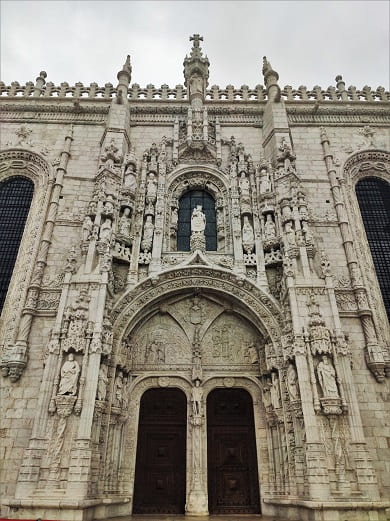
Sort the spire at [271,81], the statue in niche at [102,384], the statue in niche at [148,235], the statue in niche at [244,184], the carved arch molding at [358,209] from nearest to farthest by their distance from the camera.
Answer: the statue in niche at [102,384]
the carved arch molding at [358,209]
the statue in niche at [148,235]
the statue in niche at [244,184]
the spire at [271,81]

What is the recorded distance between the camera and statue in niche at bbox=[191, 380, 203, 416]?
35.4 feet

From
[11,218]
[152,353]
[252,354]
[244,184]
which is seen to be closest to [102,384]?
[152,353]

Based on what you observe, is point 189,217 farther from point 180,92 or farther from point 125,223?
point 180,92

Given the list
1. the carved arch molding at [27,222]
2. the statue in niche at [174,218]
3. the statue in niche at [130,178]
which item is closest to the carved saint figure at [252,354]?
the statue in niche at [174,218]

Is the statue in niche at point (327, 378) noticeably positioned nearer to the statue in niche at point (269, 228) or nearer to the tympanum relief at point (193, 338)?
the tympanum relief at point (193, 338)

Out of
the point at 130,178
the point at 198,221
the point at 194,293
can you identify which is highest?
the point at 130,178

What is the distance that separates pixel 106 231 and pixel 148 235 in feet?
4.61

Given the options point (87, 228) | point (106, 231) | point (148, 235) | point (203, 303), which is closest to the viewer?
point (106, 231)

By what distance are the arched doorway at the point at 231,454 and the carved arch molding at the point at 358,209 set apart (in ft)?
15.6

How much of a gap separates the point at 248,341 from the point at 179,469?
4.05m

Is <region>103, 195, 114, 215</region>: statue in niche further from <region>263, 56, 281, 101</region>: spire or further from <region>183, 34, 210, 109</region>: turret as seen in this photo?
<region>263, 56, 281, 101</region>: spire

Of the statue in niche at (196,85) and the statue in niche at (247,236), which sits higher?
the statue in niche at (196,85)

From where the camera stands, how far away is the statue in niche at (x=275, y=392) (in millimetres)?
10342

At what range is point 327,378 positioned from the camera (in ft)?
30.7
